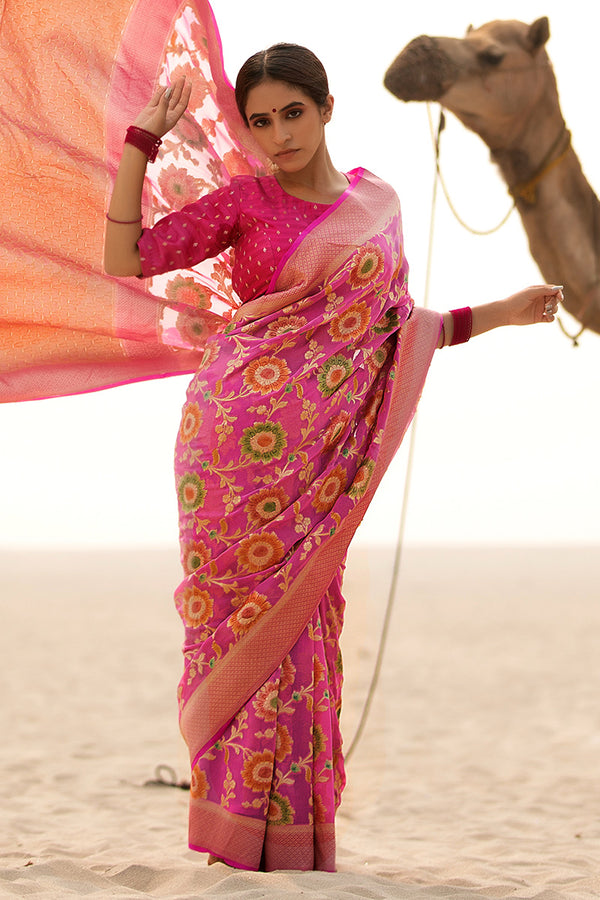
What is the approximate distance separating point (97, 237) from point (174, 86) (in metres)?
0.52

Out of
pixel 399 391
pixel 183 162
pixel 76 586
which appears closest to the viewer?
pixel 399 391

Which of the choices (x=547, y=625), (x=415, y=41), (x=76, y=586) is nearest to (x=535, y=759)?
(x=415, y=41)

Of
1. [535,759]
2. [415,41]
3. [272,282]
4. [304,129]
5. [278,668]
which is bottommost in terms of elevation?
[535,759]

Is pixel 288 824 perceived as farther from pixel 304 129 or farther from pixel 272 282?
pixel 304 129

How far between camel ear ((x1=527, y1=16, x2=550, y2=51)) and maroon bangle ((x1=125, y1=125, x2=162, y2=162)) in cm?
182

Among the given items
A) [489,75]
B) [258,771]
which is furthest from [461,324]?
[489,75]

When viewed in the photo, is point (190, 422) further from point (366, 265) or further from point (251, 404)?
point (366, 265)

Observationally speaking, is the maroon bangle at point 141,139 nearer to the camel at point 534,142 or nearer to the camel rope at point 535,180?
the camel at point 534,142

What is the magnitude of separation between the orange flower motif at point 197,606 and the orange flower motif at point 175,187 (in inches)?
40.1

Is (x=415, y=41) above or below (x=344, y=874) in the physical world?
above

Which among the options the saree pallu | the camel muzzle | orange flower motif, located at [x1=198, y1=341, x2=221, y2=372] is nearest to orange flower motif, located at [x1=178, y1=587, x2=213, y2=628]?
the saree pallu

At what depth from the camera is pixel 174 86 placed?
2.41 meters

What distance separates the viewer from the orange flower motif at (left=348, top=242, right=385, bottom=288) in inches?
96.0

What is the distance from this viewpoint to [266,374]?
2430mm
